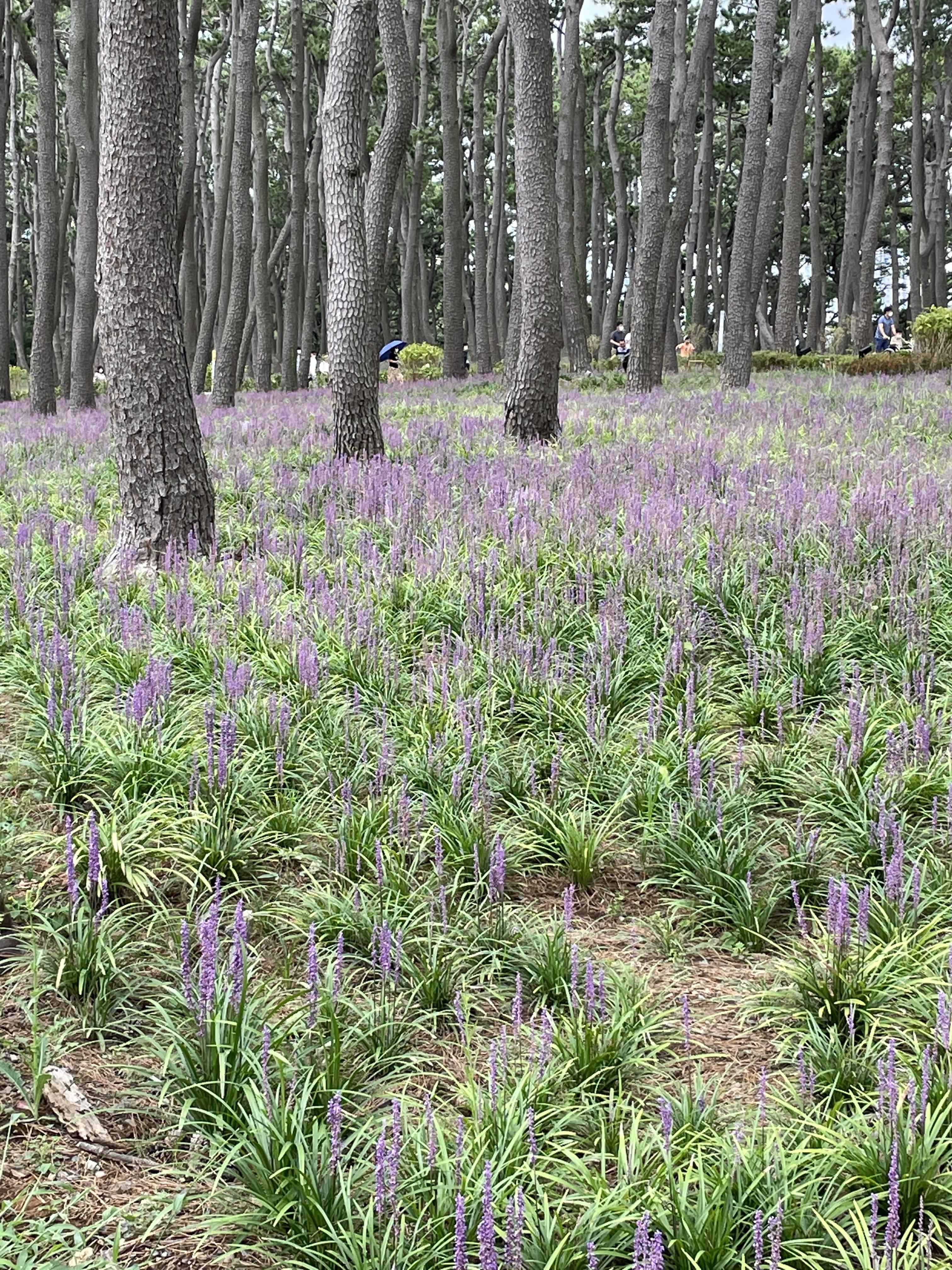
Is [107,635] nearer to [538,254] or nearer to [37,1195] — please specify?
[37,1195]

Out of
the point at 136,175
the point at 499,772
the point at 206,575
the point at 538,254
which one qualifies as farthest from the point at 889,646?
the point at 538,254

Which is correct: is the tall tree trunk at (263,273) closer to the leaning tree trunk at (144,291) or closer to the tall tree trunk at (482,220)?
the tall tree trunk at (482,220)

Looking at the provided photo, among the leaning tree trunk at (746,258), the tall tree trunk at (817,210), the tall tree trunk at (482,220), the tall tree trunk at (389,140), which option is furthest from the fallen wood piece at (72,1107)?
the tall tree trunk at (817,210)

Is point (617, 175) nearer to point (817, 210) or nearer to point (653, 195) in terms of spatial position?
point (817, 210)

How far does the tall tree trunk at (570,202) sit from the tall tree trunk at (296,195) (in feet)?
18.1

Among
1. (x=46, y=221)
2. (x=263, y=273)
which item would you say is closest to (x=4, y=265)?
(x=46, y=221)

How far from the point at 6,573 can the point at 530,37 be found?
307 inches

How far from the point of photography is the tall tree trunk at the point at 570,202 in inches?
927

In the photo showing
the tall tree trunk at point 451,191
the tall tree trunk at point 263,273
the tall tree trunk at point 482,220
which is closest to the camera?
the tall tree trunk at point 451,191

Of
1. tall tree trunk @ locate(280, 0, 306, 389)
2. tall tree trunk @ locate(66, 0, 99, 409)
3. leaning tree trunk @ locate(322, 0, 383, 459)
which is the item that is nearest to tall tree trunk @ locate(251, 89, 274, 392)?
tall tree trunk @ locate(280, 0, 306, 389)

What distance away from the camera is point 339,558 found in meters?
6.80

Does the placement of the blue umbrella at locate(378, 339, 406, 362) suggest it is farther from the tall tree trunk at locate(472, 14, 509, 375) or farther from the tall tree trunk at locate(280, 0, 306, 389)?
the tall tree trunk at locate(280, 0, 306, 389)

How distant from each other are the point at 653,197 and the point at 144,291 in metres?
12.4

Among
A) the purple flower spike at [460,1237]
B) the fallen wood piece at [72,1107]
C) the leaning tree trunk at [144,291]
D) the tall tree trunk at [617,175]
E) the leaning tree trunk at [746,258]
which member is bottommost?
the fallen wood piece at [72,1107]
